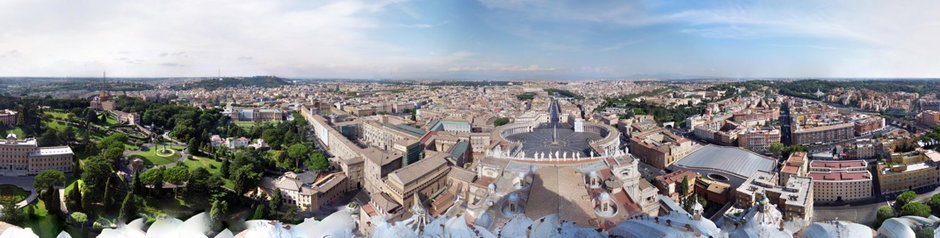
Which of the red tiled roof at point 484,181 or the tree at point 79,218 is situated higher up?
the red tiled roof at point 484,181

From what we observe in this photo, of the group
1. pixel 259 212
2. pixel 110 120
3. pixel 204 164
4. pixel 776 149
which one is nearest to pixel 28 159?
pixel 204 164

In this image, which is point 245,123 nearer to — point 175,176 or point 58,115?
point 58,115

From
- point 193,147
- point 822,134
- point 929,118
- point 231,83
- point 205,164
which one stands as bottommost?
point 205,164

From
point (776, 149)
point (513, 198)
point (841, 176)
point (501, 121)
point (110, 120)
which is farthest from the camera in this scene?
point (501, 121)

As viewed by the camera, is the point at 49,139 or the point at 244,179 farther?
the point at 49,139

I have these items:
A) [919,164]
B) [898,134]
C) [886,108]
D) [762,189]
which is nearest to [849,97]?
[886,108]

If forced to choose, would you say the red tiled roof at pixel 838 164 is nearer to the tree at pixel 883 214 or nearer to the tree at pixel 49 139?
the tree at pixel 883 214

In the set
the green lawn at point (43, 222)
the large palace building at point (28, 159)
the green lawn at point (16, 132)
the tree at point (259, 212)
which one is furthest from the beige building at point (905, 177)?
the green lawn at point (16, 132)

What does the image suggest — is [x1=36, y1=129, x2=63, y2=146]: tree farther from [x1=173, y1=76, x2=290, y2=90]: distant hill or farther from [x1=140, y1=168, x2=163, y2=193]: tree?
[x1=173, y1=76, x2=290, y2=90]: distant hill

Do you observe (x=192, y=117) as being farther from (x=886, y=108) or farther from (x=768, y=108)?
(x=886, y=108)
